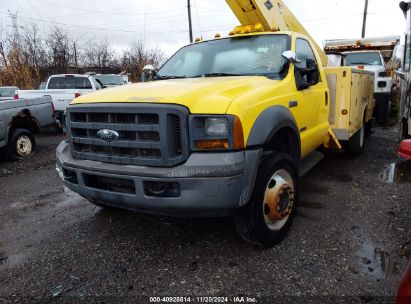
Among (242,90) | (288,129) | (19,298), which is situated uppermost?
(242,90)

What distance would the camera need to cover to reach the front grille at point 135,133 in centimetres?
294

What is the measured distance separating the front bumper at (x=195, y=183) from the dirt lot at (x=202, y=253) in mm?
550

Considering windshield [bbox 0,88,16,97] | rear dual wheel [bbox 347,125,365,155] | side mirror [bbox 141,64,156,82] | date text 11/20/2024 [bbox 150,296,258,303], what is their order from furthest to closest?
windshield [bbox 0,88,16,97] < rear dual wheel [bbox 347,125,365,155] < side mirror [bbox 141,64,156,82] < date text 11/20/2024 [bbox 150,296,258,303]

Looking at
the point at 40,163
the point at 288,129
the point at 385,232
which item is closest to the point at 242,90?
the point at 288,129

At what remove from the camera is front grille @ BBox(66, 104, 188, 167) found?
294cm

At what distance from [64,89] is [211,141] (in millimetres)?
9920

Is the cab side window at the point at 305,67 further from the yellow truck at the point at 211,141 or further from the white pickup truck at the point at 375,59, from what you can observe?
the white pickup truck at the point at 375,59

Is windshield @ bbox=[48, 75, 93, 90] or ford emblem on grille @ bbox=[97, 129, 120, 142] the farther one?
windshield @ bbox=[48, 75, 93, 90]

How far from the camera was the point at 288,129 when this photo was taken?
375 cm

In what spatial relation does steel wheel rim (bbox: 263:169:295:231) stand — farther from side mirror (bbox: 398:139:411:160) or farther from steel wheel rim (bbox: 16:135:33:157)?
steel wheel rim (bbox: 16:135:33:157)

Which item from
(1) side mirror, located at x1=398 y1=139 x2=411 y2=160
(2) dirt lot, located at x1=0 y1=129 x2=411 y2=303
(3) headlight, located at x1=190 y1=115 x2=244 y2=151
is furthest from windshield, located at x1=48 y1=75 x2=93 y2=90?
(1) side mirror, located at x1=398 y1=139 x2=411 y2=160

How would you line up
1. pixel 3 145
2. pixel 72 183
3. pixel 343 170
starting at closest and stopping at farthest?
pixel 72 183
pixel 343 170
pixel 3 145

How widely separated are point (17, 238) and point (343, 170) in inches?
187

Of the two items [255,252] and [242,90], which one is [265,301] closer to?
[255,252]
